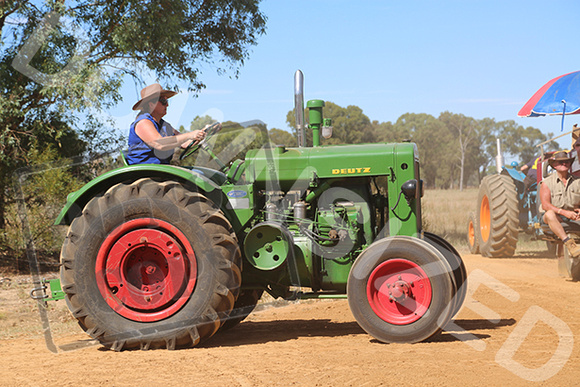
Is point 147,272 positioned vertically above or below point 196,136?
below

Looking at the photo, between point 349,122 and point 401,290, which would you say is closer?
point 401,290

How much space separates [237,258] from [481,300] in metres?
3.47

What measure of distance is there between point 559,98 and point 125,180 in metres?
7.57

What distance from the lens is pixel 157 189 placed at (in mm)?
5172

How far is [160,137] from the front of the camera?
5410mm

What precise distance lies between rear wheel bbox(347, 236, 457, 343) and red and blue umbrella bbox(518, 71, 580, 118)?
20.0 ft

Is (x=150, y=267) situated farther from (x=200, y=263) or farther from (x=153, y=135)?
(x=153, y=135)

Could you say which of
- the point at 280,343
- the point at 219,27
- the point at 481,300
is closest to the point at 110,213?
the point at 280,343

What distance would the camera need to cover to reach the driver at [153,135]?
211 inches

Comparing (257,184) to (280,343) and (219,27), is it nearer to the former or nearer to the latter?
(280,343)

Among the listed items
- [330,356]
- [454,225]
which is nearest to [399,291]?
[330,356]

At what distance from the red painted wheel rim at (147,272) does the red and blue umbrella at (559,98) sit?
23.8ft

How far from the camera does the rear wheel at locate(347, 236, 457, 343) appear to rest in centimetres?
A: 508

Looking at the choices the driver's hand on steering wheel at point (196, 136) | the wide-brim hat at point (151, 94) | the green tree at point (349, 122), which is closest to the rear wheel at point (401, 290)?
the driver's hand on steering wheel at point (196, 136)
